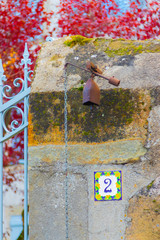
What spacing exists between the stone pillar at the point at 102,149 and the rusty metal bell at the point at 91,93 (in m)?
0.14

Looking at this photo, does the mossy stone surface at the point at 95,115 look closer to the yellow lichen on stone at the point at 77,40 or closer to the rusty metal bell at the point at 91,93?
the rusty metal bell at the point at 91,93

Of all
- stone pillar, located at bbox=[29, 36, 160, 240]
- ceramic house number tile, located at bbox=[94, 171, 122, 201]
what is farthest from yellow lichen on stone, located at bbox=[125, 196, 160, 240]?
ceramic house number tile, located at bbox=[94, 171, 122, 201]

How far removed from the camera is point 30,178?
2.98m

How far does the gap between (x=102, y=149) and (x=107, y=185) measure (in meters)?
0.25

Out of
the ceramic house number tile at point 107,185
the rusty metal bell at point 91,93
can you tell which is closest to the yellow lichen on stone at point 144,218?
the ceramic house number tile at point 107,185

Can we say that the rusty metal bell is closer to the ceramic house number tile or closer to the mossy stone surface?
the mossy stone surface

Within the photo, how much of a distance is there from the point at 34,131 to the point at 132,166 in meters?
0.77

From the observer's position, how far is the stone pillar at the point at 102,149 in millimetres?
2785

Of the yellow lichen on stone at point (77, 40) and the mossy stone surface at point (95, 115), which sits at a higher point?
the yellow lichen on stone at point (77, 40)

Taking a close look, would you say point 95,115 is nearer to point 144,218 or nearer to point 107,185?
point 107,185

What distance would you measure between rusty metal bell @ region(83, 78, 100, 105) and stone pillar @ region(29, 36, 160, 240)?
137 mm

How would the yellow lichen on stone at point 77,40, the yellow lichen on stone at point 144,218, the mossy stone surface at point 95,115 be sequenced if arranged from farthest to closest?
the yellow lichen on stone at point 77,40
the mossy stone surface at point 95,115
the yellow lichen on stone at point 144,218

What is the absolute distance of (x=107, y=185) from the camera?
2844 mm

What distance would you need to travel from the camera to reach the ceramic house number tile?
2.82m
